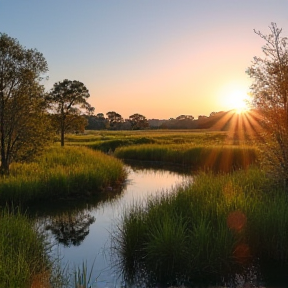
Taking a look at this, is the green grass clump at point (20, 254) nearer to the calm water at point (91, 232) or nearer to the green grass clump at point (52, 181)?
the calm water at point (91, 232)

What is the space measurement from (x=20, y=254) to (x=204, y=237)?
3.75 m

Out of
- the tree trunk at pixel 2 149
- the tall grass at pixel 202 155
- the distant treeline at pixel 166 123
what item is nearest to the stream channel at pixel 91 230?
the tree trunk at pixel 2 149

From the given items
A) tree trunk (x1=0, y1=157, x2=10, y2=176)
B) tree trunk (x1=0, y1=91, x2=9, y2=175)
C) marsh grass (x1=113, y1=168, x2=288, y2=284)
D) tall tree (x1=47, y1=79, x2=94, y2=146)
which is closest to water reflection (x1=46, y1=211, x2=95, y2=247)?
marsh grass (x1=113, y1=168, x2=288, y2=284)

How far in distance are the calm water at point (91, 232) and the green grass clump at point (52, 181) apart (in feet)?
3.84

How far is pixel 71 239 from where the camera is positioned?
460 inches

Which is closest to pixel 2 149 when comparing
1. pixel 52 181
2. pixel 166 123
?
pixel 52 181

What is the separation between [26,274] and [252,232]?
17.1ft

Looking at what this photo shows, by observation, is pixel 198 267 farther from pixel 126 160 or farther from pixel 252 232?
pixel 126 160

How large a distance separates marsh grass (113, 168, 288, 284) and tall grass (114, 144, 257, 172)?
13.4 m

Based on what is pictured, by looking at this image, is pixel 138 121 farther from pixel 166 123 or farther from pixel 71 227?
pixel 71 227

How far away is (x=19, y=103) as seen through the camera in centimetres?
1805

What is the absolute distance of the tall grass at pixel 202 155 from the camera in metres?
27.8

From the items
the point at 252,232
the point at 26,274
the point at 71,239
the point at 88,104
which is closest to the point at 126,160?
the point at 88,104

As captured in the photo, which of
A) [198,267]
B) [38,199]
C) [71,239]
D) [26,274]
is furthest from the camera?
[38,199]
